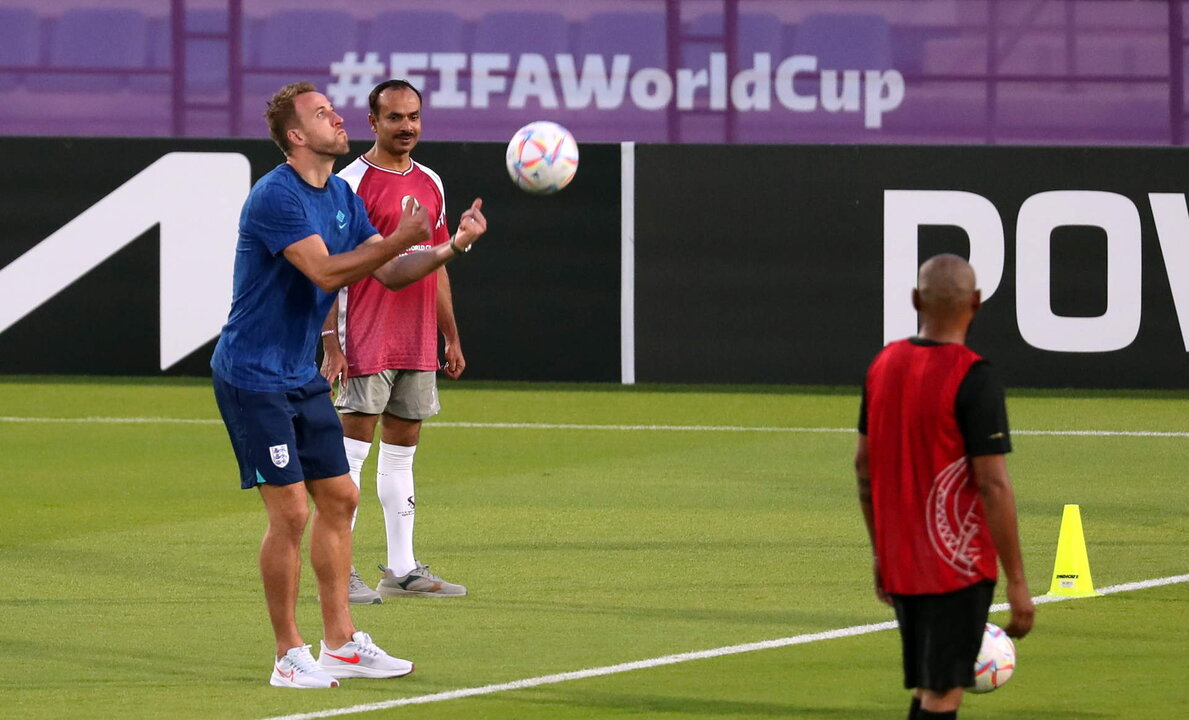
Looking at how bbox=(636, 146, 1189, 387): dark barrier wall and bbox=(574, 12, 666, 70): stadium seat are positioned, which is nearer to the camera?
bbox=(636, 146, 1189, 387): dark barrier wall

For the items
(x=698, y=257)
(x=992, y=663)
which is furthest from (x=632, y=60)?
(x=992, y=663)

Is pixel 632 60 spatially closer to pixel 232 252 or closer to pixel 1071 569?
pixel 232 252

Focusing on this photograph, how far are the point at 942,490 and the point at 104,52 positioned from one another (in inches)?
686

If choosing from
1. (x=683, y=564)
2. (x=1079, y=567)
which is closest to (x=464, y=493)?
(x=683, y=564)

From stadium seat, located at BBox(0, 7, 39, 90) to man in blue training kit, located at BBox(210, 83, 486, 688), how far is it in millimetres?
14776

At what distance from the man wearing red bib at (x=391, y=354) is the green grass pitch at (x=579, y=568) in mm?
300

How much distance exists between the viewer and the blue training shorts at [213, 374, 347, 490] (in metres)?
7.55

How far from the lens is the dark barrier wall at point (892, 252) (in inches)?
698

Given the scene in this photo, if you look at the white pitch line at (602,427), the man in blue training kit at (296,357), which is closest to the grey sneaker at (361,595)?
the man in blue training kit at (296,357)

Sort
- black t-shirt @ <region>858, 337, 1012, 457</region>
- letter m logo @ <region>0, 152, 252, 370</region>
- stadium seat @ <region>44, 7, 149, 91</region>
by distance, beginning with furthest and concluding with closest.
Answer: stadium seat @ <region>44, 7, 149, 91</region>
letter m logo @ <region>0, 152, 252, 370</region>
black t-shirt @ <region>858, 337, 1012, 457</region>

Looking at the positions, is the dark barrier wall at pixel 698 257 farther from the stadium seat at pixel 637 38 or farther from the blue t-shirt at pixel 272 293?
the blue t-shirt at pixel 272 293

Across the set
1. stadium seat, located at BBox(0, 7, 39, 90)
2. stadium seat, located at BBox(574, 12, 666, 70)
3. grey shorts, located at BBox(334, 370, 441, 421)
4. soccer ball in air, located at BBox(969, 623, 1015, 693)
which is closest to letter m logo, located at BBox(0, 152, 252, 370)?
stadium seat, located at BBox(0, 7, 39, 90)

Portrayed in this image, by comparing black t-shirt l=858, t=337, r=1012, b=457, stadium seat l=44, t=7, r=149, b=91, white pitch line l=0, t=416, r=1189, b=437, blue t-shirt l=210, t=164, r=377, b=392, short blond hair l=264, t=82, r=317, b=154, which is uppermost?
stadium seat l=44, t=7, r=149, b=91

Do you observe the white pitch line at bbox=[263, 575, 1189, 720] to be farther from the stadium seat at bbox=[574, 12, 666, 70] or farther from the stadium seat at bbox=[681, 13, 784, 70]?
the stadium seat at bbox=[574, 12, 666, 70]
